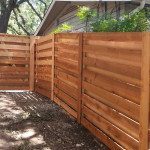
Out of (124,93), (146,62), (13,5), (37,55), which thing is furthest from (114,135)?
(13,5)

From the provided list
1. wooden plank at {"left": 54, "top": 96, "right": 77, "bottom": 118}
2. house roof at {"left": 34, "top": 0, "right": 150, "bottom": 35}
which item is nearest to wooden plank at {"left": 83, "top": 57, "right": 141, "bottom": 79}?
wooden plank at {"left": 54, "top": 96, "right": 77, "bottom": 118}

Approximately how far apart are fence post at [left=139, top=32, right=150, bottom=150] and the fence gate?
7.67 m

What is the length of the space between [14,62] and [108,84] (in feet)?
21.6

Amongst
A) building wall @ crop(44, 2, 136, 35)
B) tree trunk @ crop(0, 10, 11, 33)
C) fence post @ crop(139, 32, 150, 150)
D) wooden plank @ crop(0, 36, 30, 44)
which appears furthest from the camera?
tree trunk @ crop(0, 10, 11, 33)

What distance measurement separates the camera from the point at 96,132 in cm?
570

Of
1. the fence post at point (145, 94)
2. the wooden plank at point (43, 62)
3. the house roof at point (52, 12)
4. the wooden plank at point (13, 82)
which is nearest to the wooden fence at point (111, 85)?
the fence post at point (145, 94)

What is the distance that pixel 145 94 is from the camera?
4066 millimetres

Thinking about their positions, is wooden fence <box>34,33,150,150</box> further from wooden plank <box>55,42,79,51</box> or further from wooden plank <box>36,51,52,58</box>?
wooden plank <box>36,51,52,58</box>

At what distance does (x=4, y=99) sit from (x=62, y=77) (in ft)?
7.24

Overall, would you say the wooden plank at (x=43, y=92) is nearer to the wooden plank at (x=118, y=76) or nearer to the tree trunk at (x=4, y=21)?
the wooden plank at (x=118, y=76)

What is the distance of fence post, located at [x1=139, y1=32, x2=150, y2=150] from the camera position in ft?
13.2

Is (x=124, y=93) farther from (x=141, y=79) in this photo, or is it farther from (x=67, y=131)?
(x=67, y=131)

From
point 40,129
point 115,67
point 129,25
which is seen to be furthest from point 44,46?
point 115,67

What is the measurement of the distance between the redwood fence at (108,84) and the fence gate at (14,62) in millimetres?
2922
